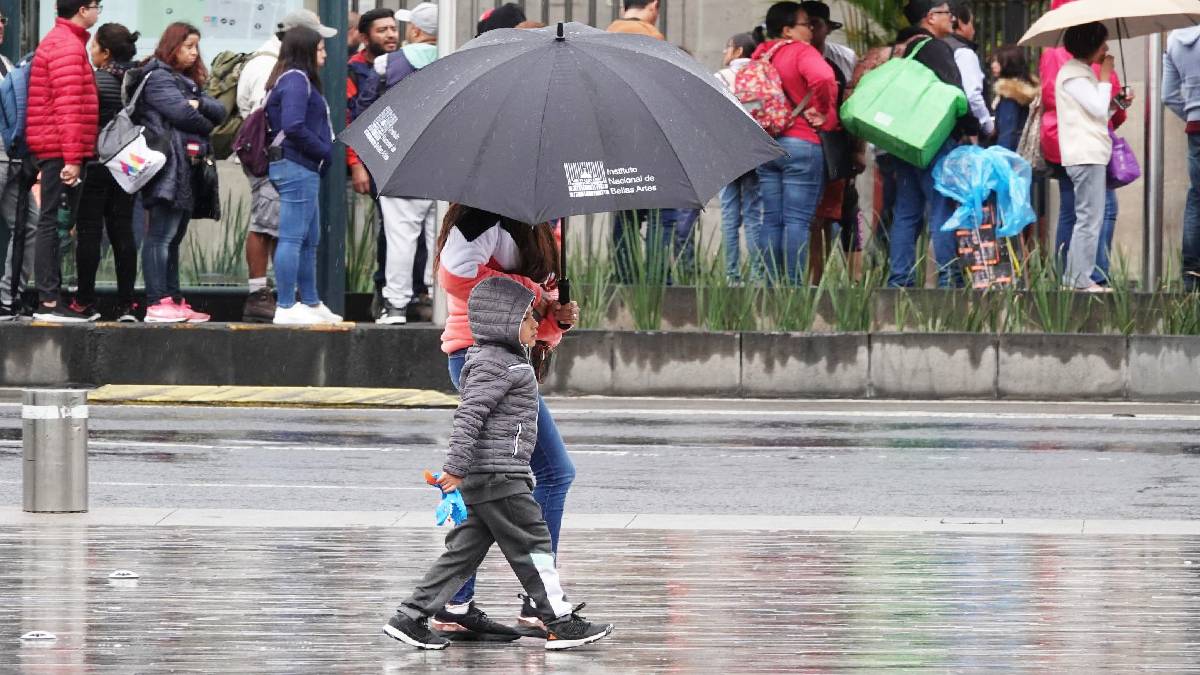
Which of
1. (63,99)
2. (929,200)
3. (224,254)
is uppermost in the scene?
(63,99)

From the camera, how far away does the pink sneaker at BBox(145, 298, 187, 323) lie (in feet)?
52.3

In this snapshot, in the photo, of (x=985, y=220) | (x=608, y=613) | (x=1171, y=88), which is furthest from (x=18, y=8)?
(x=608, y=613)

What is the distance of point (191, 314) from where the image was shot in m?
16.1

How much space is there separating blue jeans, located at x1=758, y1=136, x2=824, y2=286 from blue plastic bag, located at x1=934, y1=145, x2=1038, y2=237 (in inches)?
33.1

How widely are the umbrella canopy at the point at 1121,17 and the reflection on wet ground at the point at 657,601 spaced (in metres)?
7.84

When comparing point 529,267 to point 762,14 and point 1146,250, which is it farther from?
point 762,14

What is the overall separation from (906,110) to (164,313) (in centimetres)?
511

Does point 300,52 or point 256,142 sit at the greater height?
point 300,52

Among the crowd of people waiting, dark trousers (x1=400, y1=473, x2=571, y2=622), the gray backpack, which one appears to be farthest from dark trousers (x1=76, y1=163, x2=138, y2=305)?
dark trousers (x1=400, y1=473, x2=571, y2=622)

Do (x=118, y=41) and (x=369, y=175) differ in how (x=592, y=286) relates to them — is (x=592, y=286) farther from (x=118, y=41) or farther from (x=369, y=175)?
(x=118, y=41)

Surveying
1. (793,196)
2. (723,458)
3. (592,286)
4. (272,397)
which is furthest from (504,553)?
(793,196)

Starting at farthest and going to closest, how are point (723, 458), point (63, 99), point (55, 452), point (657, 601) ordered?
1. point (63, 99)
2. point (723, 458)
3. point (55, 452)
4. point (657, 601)

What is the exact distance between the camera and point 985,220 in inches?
653

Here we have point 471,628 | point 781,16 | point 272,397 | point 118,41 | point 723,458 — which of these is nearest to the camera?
point 471,628
